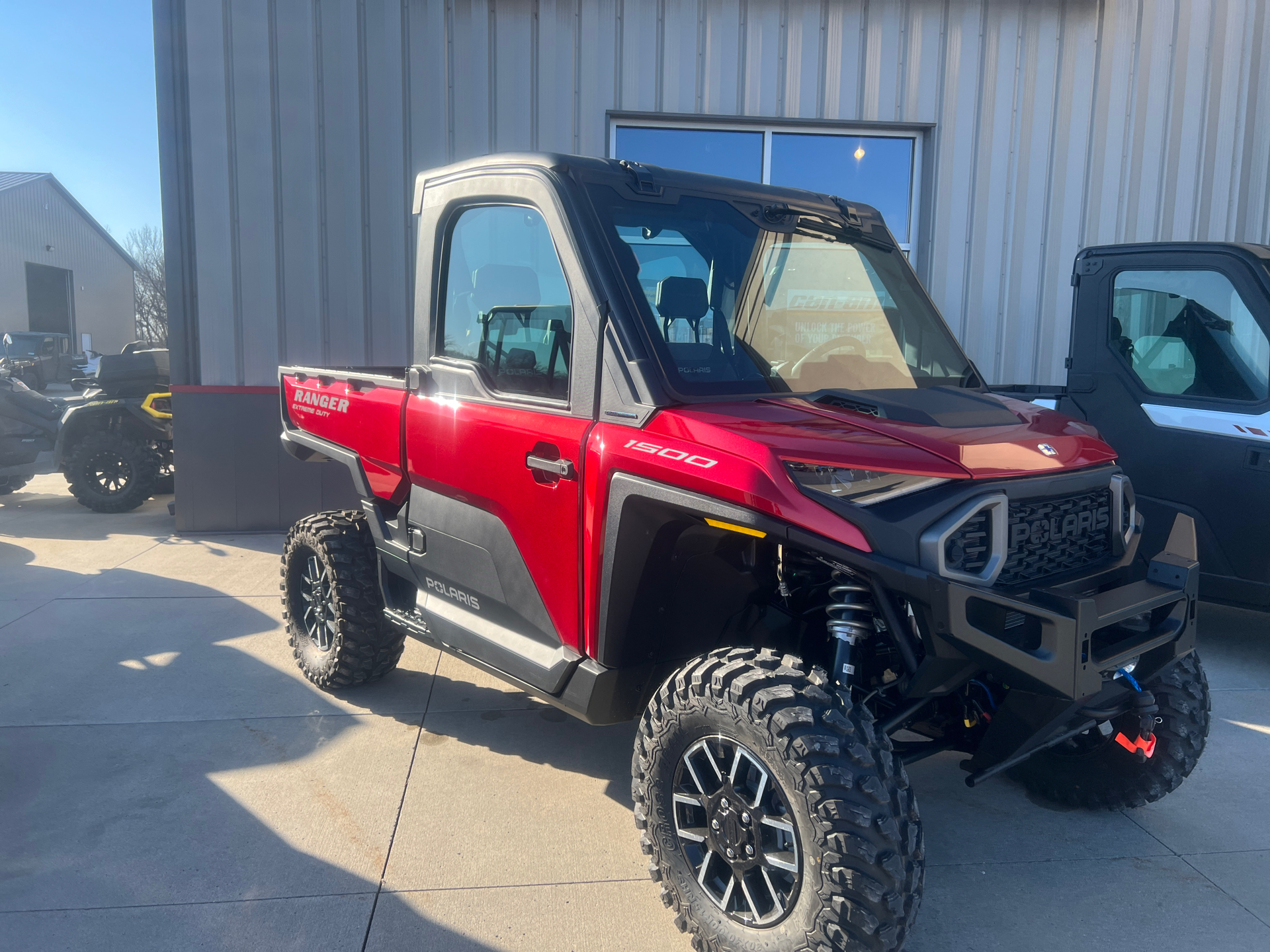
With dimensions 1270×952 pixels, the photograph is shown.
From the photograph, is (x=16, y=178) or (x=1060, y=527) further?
(x=16, y=178)

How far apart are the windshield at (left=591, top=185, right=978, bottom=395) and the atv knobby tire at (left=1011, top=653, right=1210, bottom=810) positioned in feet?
4.10

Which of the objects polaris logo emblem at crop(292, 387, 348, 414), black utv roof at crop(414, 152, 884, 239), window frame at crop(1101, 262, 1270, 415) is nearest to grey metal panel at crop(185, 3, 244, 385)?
polaris logo emblem at crop(292, 387, 348, 414)

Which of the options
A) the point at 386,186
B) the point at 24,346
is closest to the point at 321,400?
the point at 386,186

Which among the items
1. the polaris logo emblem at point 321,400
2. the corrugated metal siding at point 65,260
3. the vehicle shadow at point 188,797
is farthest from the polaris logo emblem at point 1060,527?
the corrugated metal siding at point 65,260

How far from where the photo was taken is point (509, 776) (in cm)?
357

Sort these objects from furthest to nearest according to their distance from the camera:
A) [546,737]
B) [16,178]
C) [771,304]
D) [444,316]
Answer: [16,178] < [546,737] < [444,316] < [771,304]

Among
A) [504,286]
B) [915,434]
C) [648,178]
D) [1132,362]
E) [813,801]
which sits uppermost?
[648,178]

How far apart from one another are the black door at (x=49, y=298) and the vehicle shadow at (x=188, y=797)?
4364 centimetres

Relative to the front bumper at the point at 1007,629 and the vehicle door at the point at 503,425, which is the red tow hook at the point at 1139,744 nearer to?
the front bumper at the point at 1007,629

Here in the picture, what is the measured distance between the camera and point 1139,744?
9.57 ft

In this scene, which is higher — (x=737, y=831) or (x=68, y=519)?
(x=737, y=831)

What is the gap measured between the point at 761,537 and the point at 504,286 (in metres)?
1.40

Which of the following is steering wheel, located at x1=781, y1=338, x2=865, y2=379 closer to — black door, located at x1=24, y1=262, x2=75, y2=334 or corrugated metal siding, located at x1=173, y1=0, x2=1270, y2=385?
corrugated metal siding, located at x1=173, y1=0, x2=1270, y2=385

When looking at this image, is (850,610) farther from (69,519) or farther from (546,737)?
(69,519)
